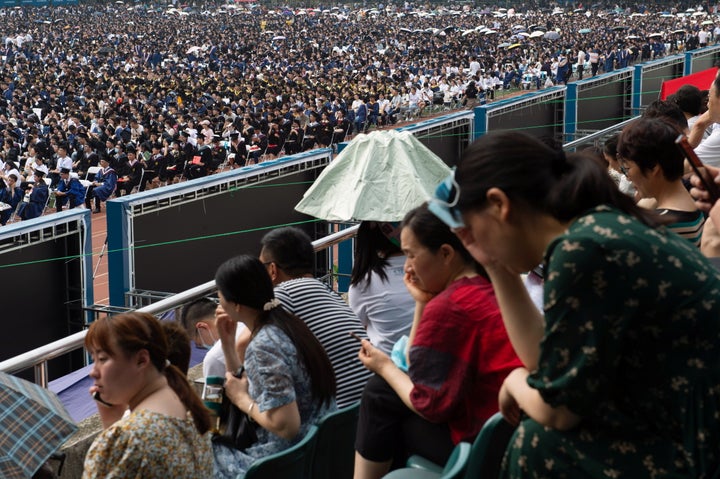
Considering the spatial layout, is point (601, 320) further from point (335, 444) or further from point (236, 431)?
point (236, 431)

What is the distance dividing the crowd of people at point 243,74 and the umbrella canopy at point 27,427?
14421 mm

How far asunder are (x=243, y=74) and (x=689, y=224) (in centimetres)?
3791

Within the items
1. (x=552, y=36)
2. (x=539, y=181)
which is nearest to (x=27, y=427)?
(x=539, y=181)

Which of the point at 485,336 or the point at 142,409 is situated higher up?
the point at 485,336

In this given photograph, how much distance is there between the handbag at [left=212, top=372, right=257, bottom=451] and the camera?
2979 millimetres

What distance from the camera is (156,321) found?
8.79ft

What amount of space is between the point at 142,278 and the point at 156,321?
5795mm

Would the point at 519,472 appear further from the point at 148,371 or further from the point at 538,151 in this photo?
the point at 148,371

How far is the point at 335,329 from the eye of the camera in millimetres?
3184

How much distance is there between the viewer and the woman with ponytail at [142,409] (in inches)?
93.3

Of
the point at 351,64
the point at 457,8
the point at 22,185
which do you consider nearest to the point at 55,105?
the point at 22,185

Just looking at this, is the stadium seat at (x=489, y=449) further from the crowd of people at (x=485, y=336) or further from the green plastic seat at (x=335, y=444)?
the green plastic seat at (x=335, y=444)

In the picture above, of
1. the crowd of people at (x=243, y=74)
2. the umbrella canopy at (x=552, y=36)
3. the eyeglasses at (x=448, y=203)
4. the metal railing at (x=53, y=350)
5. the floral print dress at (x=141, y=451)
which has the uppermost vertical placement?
the eyeglasses at (x=448, y=203)

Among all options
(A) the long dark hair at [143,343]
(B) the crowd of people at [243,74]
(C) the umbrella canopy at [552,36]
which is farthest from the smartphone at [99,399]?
(C) the umbrella canopy at [552,36]
